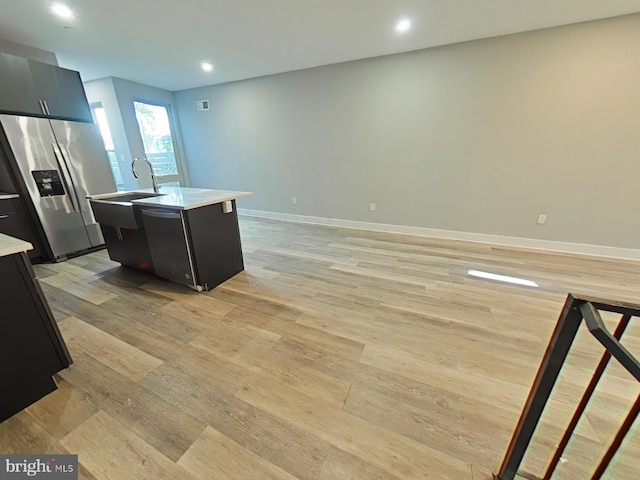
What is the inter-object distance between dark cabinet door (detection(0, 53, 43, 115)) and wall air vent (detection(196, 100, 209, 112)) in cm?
256

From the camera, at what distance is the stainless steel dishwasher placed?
2.21 meters

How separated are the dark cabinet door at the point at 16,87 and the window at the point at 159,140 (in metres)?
1.95

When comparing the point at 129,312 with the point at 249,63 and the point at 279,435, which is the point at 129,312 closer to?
the point at 279,435

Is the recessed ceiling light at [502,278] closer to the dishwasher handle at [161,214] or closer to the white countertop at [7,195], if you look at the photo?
the dishwasher handle at [161,214]

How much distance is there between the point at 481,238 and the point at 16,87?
19.7 ft

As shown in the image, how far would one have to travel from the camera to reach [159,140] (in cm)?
519

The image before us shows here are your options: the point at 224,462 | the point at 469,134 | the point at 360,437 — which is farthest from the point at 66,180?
the point at 469,134

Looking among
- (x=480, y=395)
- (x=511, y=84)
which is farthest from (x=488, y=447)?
(x=511, y=84)

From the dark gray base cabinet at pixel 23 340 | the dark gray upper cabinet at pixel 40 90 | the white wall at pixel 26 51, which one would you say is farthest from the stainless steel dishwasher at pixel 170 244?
the white wall at pixel 26 51

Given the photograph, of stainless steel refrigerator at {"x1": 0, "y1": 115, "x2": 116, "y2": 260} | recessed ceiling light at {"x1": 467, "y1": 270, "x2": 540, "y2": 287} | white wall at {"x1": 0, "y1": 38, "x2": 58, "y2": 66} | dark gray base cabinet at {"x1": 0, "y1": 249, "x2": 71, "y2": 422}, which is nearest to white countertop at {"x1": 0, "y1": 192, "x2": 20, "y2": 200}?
stainless steel refrigerator at {"x1": 0, "y1": 115, "x2": 116, "y2": 260}

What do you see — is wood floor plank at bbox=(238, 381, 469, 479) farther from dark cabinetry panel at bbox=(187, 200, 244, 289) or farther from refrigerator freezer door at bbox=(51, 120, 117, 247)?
refrigerator freezer door at bbox=(51, 120, 117, 247)

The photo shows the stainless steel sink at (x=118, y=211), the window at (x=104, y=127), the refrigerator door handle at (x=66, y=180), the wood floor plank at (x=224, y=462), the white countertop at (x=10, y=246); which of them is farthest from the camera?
the window at (x=104, y=127)

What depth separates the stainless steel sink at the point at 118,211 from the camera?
95.0 inches

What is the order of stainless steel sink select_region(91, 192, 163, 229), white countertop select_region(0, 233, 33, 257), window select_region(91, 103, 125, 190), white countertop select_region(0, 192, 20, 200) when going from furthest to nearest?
window select_region(91, 103, 125, 190)
white countertop select_region(0, 192, 20, 200)
stainless steel sink select_region(91, 192, 163, 229)
white countertop select_region(0, 233, 33, 257)
